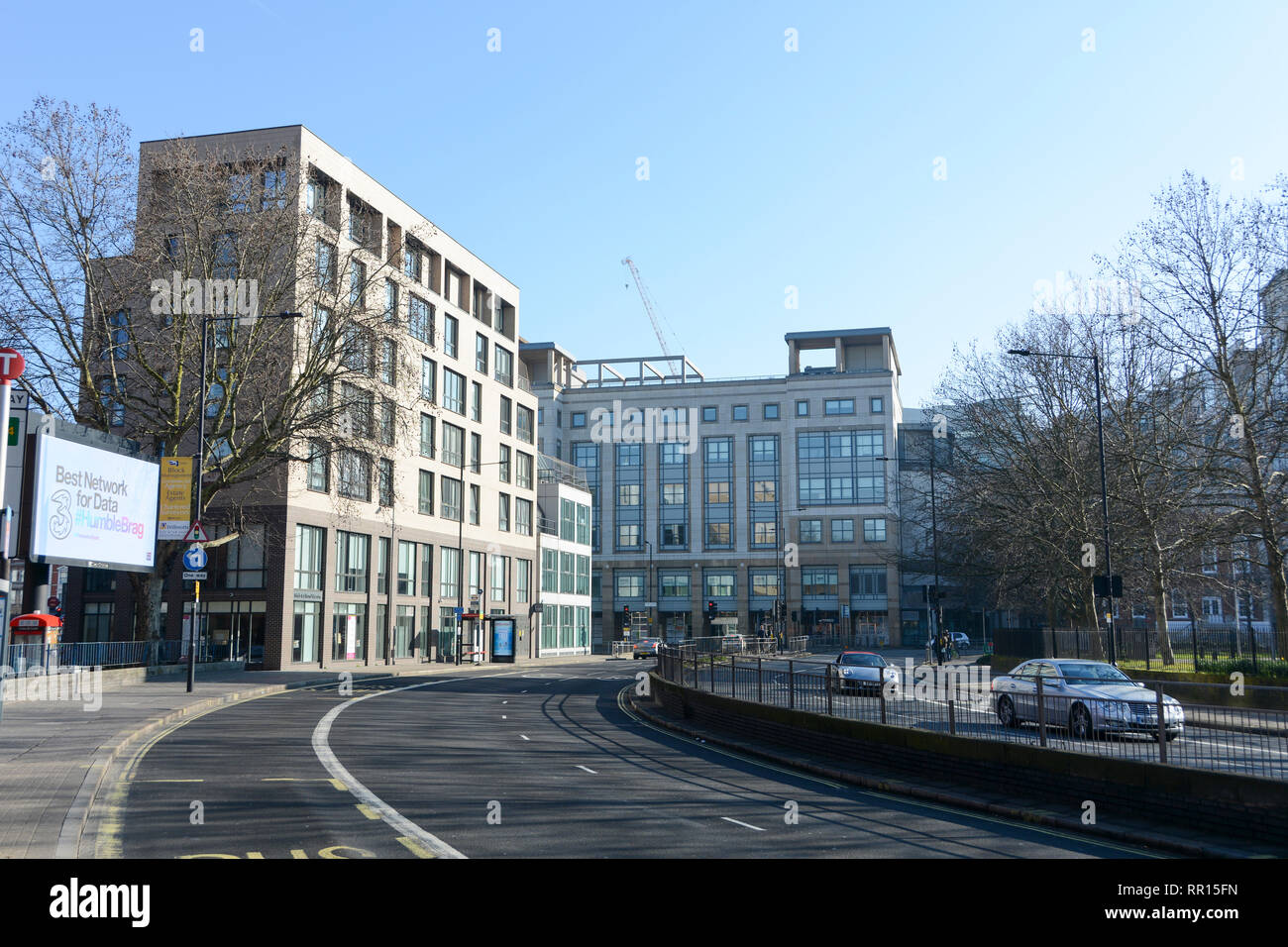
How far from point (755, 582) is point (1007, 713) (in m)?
89.2

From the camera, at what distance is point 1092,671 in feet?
68.8

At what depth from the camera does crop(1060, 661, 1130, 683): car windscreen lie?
20.3m

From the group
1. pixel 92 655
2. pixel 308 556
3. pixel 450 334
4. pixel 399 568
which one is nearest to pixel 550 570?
pixel 450 334

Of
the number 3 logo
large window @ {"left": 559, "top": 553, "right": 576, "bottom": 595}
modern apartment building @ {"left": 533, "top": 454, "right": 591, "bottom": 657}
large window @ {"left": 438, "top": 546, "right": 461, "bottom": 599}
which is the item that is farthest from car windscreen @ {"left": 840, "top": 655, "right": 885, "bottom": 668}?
large window @ {"left": 559, "top": 553, "right": 576, "bottom": 595}

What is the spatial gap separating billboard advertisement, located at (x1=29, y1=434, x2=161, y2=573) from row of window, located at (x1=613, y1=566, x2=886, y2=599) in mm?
72958

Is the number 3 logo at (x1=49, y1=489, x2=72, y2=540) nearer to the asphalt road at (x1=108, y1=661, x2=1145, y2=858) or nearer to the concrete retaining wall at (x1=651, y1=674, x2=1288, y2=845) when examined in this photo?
the asphalt road at (x1=108, y1=661, x2=1145, y2=858)

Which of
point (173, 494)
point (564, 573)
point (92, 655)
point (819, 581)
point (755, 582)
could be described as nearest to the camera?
point (173, 494)

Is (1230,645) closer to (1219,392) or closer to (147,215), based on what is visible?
(1219,392)

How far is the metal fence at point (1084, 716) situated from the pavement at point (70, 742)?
36.4 feet

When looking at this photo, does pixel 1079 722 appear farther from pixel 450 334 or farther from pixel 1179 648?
pixel 450 334

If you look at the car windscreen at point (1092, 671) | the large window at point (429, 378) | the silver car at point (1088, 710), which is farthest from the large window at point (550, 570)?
the silver car at point (1088, 710)

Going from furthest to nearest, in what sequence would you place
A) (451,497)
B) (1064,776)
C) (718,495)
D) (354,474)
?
(718,495) → (451,497) → (354,474) → (1064,776)
